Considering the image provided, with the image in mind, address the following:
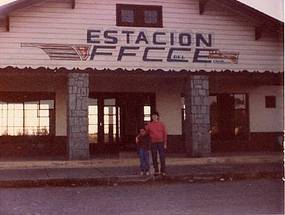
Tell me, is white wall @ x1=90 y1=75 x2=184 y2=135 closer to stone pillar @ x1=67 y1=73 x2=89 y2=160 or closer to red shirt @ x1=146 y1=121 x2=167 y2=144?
stone pillar @ x1=67 y1=73 x2=89 y2=160

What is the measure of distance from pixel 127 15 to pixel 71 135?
4696mm

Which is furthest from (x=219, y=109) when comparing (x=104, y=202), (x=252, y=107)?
(x=104, y=202)

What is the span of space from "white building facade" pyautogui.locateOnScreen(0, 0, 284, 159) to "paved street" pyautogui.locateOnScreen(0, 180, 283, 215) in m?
4.97

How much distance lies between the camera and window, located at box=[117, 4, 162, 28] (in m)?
18.5

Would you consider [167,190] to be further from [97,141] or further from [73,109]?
[97,141]

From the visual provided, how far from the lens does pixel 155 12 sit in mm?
18906

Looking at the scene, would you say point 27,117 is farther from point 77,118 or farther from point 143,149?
point 143,149

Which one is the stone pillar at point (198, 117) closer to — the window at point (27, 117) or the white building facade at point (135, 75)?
the white building facade at point (135, 75)

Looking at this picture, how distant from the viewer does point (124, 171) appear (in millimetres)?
16047

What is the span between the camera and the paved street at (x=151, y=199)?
957cm

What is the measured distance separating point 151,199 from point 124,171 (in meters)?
5.06

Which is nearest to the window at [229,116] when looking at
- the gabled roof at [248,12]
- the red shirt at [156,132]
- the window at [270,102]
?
the window at [270,102]

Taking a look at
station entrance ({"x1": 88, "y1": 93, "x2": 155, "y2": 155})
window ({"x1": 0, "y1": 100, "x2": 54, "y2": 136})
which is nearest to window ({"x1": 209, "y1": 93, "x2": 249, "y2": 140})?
station entrance ({"x1": 88, "y1": 93, "x2": 155, "y2": 155})

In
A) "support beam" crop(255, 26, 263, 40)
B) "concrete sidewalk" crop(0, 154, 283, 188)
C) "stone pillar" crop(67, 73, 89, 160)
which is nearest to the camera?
"concrete sidewalk" crop(0, 154, 283, 188)
